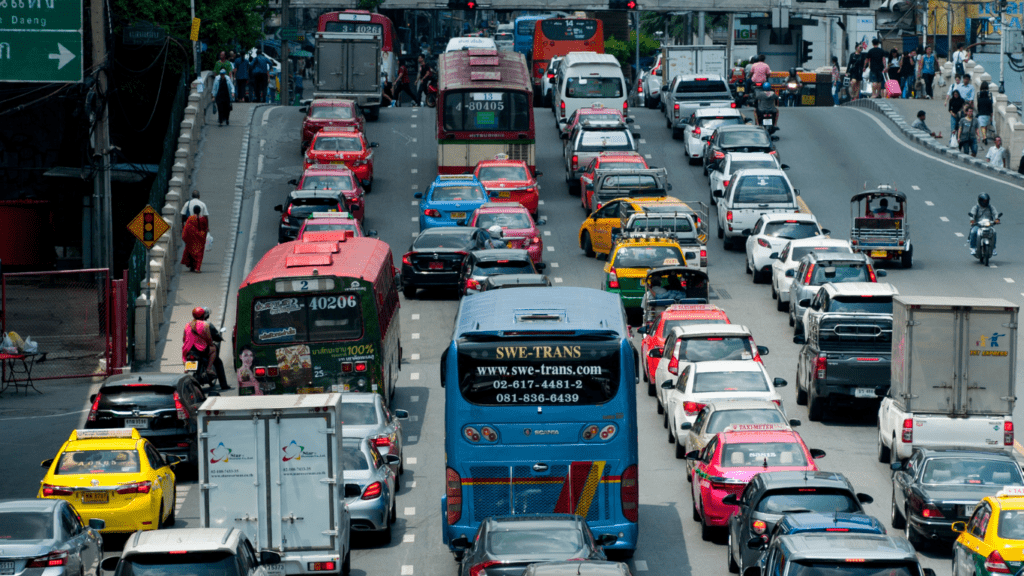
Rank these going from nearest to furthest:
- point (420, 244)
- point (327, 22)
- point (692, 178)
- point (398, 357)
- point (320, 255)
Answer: point (320, 255) < point (398, 357) < point (420, 244) < point (692, 178) < point (327, 22)

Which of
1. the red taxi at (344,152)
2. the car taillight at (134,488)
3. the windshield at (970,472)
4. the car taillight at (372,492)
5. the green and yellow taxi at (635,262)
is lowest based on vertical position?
the car taillight at (372,492)

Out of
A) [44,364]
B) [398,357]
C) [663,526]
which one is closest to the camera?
[663,526]

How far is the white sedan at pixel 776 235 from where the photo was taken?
35812mm

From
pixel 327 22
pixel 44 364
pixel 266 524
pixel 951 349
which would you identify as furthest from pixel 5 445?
pixel 327 22

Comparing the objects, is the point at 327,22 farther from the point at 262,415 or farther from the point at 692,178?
the point at 262,415

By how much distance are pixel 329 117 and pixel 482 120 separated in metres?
6.01

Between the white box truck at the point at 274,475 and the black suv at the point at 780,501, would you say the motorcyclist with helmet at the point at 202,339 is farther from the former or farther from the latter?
the black suv at the point at 780,501

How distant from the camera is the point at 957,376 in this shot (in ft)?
73.9

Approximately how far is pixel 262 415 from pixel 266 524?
4.08 feet

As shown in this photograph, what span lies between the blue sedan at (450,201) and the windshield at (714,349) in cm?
1396

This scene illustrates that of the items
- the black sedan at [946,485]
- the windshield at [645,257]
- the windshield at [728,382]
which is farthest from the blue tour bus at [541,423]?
the windshield at [645,257]

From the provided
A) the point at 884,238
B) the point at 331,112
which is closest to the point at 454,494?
the point at 884,238

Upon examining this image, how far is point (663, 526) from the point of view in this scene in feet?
68.6

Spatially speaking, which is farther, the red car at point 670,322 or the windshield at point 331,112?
the windshield at point 331,112
